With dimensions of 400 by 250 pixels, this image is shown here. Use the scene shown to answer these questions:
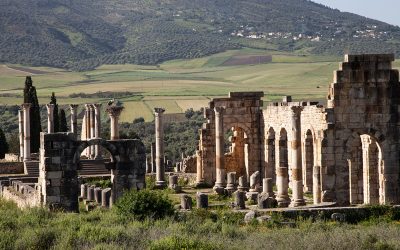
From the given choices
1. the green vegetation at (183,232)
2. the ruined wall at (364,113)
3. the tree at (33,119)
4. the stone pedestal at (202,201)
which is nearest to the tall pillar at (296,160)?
the ruined wall at (364,113)

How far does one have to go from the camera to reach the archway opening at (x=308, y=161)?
143ft

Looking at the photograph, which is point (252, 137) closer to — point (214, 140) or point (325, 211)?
point (214, 140)

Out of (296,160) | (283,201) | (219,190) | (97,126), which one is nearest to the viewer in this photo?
(296,160)

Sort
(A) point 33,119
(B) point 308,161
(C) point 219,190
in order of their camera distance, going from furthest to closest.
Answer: (A) point 33,119, (C) point 219,190, (B) point 308,161

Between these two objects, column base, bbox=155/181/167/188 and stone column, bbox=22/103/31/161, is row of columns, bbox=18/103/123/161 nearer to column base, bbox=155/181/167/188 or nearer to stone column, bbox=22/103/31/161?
stone column, bbox=22/103/31/161

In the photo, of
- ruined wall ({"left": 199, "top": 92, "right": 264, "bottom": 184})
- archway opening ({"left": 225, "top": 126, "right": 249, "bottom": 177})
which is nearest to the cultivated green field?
archway opening ({"left": 225, "top": 126, "right": 249, "bottom": 177})

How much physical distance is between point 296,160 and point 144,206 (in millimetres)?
9069

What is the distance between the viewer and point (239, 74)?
559ft

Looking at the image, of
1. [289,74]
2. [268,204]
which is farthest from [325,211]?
[289,74]

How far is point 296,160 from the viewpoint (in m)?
39.0

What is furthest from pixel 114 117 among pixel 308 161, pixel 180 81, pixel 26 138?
pixel 180 81

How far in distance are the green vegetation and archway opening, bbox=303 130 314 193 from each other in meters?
10.5

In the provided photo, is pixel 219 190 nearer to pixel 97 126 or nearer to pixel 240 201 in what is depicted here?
pixel 240 201

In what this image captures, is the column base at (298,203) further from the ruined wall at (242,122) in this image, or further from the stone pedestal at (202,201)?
the ruined wall at (242,122)
